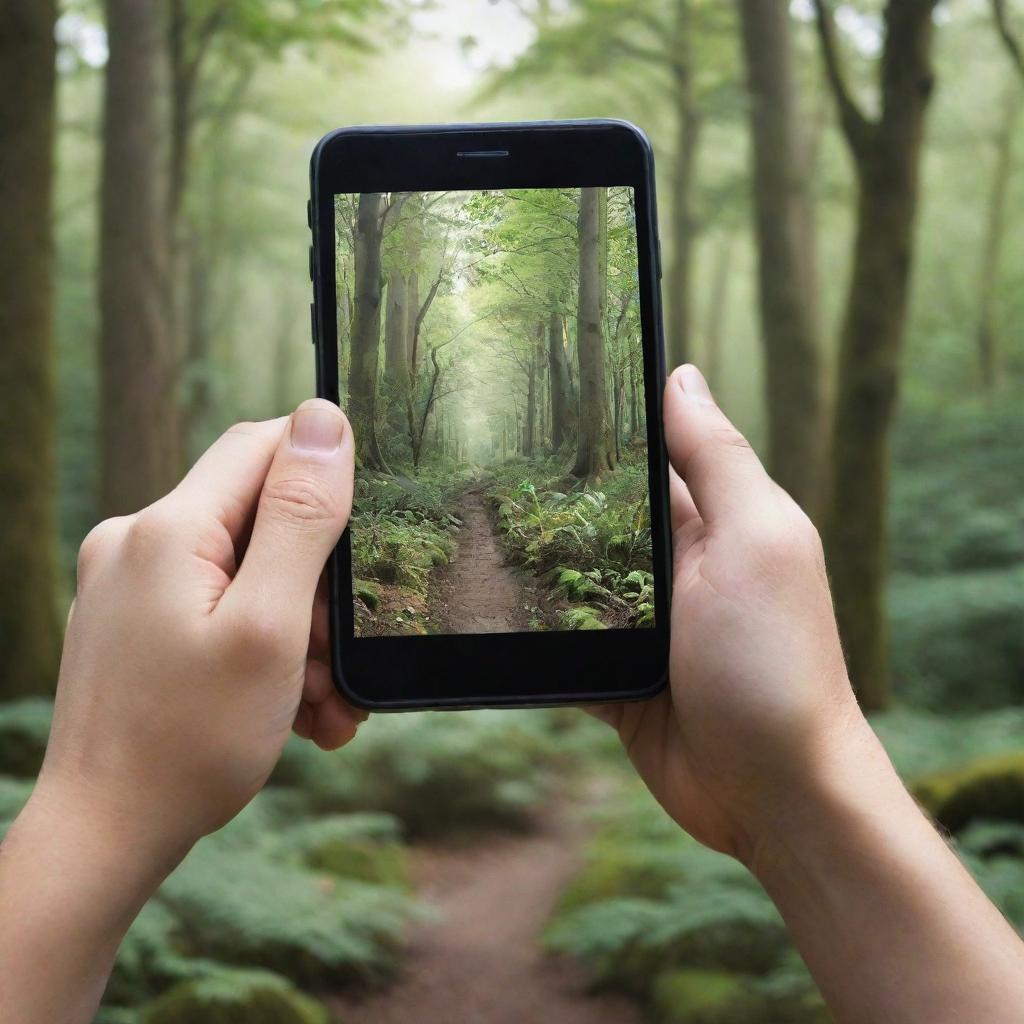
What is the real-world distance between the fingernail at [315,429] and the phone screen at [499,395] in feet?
0.30

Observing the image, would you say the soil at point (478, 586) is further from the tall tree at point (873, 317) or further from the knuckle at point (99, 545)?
the tall tree at point (873, 317)

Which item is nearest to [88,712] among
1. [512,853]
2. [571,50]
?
[512,853]

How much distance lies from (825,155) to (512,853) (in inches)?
586

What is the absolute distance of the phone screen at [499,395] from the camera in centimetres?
180

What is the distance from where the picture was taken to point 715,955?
406 centimetres

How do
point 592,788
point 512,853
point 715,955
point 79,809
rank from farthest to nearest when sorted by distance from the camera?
point 592,788 → point 512,853 → point 715,955 → point 79,809

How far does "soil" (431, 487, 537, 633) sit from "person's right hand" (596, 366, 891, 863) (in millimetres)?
283

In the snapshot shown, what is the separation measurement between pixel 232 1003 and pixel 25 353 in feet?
12.5

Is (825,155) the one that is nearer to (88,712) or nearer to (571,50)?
(571,50)

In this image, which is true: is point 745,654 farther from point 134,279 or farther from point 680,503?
point 134,279

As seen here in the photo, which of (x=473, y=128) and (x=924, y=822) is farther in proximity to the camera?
(x=473, y=128)

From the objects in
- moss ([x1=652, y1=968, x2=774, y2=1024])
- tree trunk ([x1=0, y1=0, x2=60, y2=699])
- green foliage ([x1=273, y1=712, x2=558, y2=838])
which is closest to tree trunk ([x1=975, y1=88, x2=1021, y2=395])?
green foliage ([x1=273, y1=712, x2=558, y2=838])

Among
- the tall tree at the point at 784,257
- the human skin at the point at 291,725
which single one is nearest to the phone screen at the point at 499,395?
the human skin at the point at 291,725

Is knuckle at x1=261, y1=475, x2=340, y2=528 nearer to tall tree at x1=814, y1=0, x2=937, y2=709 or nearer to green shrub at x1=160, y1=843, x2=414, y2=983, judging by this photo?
green shrub at x1=160, y1=843, x2=414, y2=983
